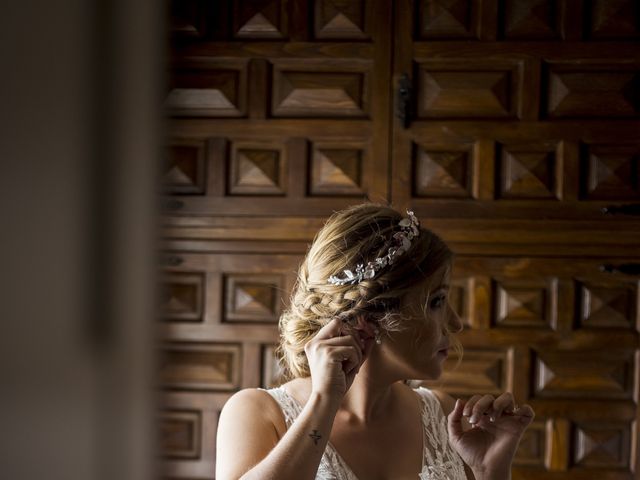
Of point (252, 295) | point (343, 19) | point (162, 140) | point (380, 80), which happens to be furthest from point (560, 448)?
point (162, 140)

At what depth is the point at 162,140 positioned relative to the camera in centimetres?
14

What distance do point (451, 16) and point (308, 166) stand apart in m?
0.67

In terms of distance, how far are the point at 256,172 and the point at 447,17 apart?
80 centimetres

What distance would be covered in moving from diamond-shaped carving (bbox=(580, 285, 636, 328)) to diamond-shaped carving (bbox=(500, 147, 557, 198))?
0.35 metres

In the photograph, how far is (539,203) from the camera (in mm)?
2369

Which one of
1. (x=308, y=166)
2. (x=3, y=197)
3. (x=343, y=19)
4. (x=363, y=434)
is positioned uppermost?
(x=343, y=19)

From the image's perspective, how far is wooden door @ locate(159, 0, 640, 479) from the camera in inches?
92.4

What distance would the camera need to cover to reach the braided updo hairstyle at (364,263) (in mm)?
1357

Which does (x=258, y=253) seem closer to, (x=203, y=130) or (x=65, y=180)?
(x=203, y=130)

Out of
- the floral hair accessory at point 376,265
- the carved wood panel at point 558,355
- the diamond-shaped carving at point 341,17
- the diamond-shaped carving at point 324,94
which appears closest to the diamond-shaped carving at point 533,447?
the carved wood panel at point 558,355

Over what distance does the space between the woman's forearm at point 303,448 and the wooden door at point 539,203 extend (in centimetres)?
120

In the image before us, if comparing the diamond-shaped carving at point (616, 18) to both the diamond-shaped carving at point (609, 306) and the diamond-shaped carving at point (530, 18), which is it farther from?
the diamond-shaped carving at point (609, 306)

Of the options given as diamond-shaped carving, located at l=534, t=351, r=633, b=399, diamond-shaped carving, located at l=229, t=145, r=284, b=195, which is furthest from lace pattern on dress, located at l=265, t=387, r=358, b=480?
diamond-shaped carving, located at l=534, t=351, r=633, b=399

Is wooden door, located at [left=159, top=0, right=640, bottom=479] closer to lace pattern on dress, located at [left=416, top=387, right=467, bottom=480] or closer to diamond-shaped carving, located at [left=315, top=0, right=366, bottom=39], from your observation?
diamond-shaped carving, located at [left=315, top=0, right=366, bottom=39]
